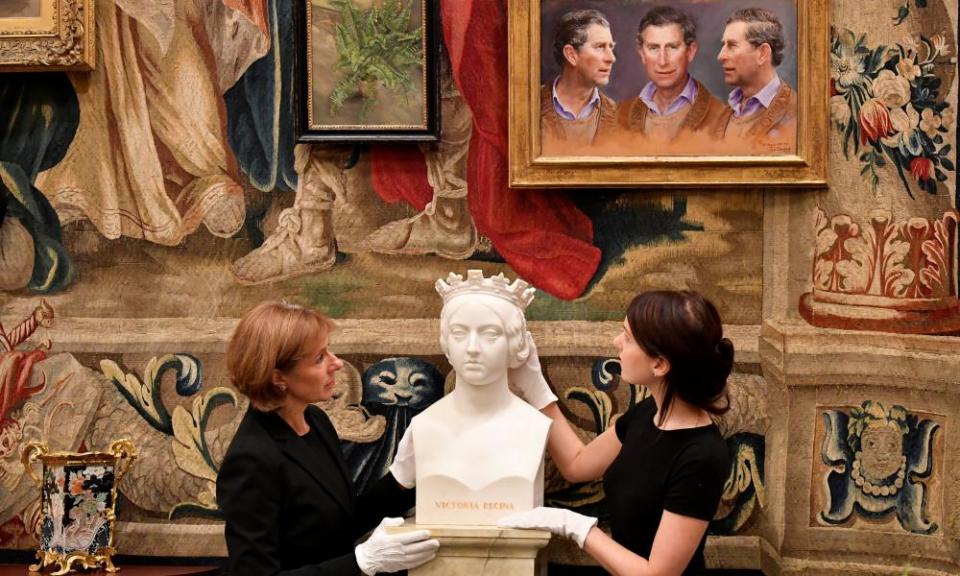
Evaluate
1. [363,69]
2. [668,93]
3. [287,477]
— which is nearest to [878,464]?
[668,93]

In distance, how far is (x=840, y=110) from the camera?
460cm

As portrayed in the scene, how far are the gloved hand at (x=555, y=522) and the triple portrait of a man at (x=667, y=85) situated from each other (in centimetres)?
147

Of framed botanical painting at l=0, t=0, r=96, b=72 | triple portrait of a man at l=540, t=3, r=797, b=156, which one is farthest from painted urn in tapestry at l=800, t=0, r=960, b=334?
framed botanical painting at l=0, t=0, r=96, b=72

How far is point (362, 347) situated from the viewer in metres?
4.81

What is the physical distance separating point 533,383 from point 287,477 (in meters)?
1.13

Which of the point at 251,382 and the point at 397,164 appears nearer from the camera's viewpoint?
the point at 251,382

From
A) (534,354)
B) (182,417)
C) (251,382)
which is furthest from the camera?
(182,417)

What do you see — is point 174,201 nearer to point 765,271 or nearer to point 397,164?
point 397,164

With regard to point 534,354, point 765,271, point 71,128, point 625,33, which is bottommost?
point 534,354

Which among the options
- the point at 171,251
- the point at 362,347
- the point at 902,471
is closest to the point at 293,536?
the point at 362,347

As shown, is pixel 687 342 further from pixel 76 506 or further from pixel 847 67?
pixel 76 506

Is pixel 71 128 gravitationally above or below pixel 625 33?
below

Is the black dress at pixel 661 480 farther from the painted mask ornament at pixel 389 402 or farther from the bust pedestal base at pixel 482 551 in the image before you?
the painted mask ornament at pixel 389 402

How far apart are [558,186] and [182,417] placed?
6.10 feet
